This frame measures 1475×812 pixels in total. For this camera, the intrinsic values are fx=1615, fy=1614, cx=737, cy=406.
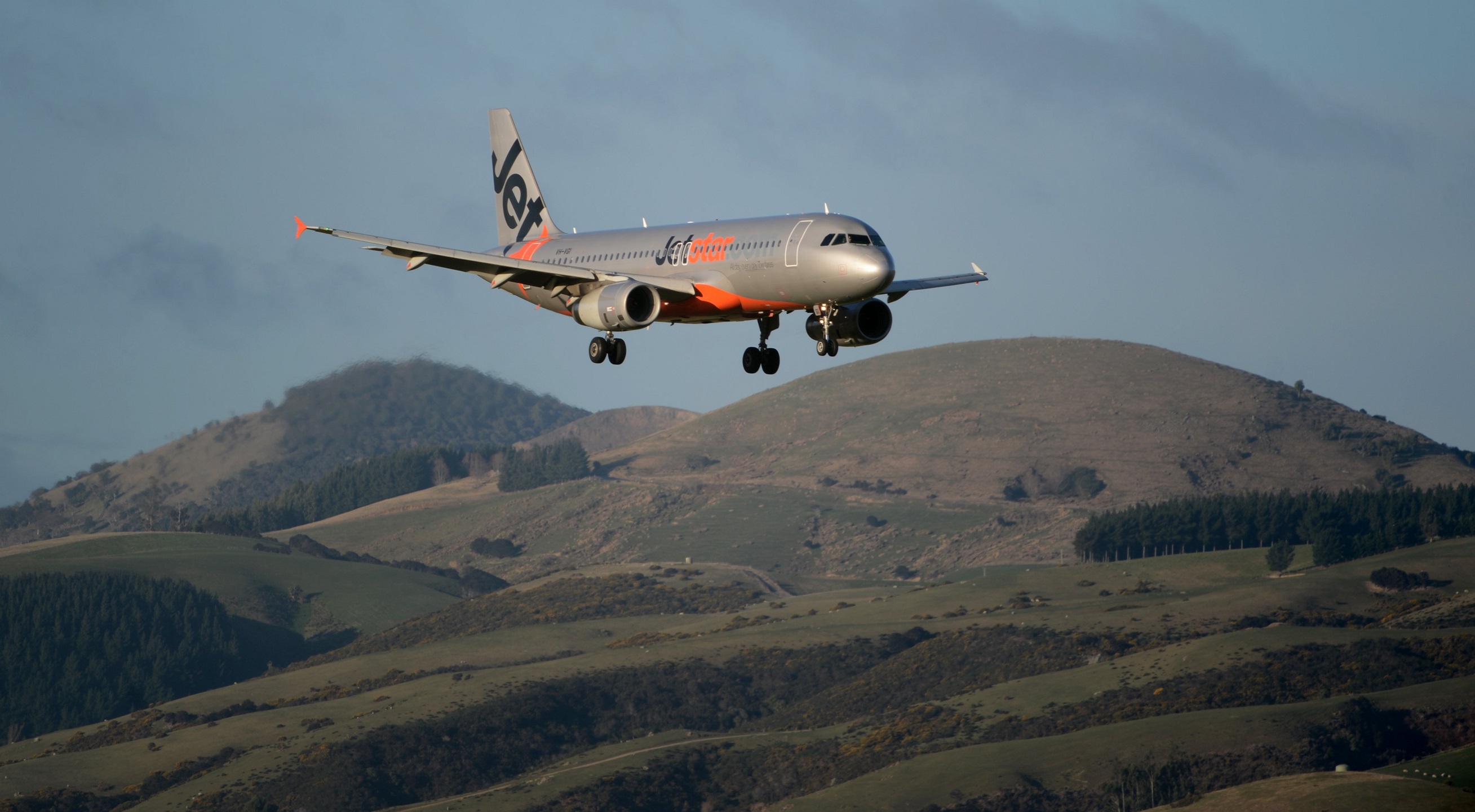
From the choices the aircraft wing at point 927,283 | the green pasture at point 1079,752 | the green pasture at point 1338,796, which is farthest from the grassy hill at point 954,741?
the aircraft wing at point 927,283

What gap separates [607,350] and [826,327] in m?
8.48

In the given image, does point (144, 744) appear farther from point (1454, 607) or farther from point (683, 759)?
point (1454, 607)

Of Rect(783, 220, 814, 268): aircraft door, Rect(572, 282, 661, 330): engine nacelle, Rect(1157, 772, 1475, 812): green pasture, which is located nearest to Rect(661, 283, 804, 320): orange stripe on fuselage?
Rect(572, 282, 661, 330): engine nacelle

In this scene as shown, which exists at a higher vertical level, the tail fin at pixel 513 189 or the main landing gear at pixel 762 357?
the tail fin at pixel 513 189

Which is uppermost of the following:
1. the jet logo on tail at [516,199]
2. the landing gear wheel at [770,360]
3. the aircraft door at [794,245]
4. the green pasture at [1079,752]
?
the jet logo on tail at [516,199]

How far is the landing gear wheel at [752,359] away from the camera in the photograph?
189ft

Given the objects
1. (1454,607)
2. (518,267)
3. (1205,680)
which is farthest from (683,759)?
(518,267)

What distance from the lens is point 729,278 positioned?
55.2 meters

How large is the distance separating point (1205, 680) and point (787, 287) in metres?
130

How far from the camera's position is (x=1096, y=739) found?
15662cm

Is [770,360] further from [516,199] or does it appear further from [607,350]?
[516,199]

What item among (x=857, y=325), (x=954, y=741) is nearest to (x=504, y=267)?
(x=857, y=325)

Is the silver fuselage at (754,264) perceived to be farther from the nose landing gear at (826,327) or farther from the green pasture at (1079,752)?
the green pasture at (1079,752)

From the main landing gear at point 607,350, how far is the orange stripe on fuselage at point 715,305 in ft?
6.93
